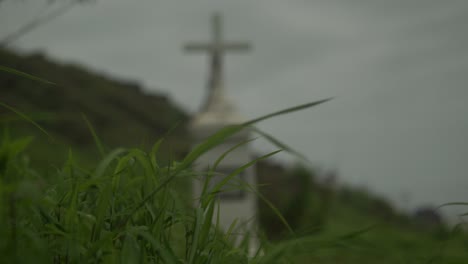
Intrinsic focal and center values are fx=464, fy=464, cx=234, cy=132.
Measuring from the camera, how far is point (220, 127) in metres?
6.50

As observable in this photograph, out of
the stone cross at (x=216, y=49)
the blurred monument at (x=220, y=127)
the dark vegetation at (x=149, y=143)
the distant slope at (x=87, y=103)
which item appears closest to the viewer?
the blurred monument at (x=220, y=127)

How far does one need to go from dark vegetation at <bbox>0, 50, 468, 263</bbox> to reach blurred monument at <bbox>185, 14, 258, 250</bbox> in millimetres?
599

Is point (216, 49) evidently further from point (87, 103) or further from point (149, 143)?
point (87, 103)

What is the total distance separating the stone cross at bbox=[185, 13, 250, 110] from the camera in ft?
22.7

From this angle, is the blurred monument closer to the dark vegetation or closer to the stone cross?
the stone cross

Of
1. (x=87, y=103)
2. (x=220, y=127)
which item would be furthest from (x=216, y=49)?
(x=87, y=103)

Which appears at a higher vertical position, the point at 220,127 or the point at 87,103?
the point at 87,103

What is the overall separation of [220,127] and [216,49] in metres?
1.26

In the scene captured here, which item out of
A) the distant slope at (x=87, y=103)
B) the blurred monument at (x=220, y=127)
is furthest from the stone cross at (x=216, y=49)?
the distant slope at (x=87, y=103)

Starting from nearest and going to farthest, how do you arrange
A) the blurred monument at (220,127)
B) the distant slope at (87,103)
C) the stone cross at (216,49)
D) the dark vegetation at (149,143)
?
the blurred monument at (220,127), the stone cross at (216,49), the dark vegetation at (149,143), the distant slope at (87,103)

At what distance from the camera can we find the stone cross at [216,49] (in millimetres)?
6934

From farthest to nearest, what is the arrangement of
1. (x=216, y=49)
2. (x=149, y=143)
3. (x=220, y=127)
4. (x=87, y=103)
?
→ (x=87, y=103) → (x=149, y=143) → (x=216, y=49) → (x=220, y=127)

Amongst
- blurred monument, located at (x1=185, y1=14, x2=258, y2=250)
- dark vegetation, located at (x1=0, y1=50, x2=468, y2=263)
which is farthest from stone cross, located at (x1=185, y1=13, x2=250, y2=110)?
dark vegetation, located at (x1=0, y1=50, x2=468, y2=263)

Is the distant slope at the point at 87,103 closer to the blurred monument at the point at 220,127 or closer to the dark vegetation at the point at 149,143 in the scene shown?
the dark vegetation at the point at 149,143
